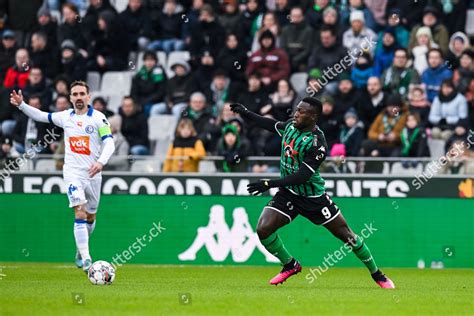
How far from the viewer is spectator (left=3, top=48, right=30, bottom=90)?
24000 millimetres

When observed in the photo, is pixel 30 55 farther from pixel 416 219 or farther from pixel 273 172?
pixel 416 219

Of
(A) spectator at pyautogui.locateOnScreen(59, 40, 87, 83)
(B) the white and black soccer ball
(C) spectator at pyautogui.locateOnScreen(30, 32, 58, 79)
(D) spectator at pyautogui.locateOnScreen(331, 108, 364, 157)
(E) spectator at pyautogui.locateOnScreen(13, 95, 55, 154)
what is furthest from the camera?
(C) spectator at pyautogui.locateOnScreen(30, 32, 58, 79)

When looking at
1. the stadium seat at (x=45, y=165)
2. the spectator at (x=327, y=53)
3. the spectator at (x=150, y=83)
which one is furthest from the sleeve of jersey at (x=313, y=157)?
the spectator at (x=150, y=83)

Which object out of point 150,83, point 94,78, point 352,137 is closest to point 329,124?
point 352,137

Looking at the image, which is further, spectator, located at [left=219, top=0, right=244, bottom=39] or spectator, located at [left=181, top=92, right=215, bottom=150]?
spectator, located at [left=219, top=0, right=244, bottom=39]

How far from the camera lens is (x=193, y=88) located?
23.1m

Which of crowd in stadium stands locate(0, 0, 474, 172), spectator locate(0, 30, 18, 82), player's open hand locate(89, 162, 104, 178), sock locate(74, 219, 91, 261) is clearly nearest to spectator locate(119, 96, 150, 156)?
crowd in stadium stands locate(0, 0, 474, 172)

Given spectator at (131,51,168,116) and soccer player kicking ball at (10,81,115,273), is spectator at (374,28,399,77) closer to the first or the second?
spectator at (131,51,168,116)

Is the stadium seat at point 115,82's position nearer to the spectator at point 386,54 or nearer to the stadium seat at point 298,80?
the stadium seat at point 298,80

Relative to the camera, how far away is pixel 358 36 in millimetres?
22891

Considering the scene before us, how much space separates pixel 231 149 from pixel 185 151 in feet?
2.76

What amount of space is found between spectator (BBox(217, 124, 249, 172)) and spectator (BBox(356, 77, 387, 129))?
100 inches

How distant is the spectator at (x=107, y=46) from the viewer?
24.5m

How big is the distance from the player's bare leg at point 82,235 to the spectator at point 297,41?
8.63 meters
